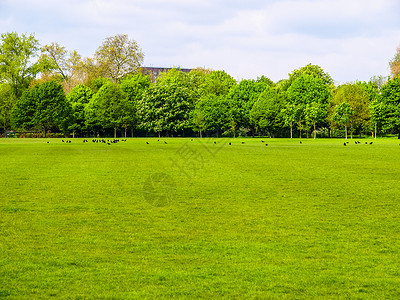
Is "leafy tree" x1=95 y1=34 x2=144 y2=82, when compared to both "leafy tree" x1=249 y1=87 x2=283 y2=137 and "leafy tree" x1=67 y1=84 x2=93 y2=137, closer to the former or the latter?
"leafy tree" x1=67 y1=84 x2=93 y2=137

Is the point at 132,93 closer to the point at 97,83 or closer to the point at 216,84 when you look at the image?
the point at 97,83

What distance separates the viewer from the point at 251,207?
1339cm

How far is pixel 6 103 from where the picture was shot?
10900cm

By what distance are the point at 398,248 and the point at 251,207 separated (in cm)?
506

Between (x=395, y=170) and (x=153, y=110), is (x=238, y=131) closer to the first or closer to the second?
(x=153, y=110)

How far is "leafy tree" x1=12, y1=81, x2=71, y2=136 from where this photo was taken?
3907 inches

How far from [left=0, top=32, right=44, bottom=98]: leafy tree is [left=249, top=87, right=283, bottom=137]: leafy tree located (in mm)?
52880

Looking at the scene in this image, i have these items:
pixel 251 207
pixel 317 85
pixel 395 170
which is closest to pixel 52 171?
pixel 251 207

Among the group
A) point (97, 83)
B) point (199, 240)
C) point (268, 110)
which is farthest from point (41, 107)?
point (199, 240)

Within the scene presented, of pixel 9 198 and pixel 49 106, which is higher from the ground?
pixel 49 106

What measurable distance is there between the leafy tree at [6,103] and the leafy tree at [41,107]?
356 inches

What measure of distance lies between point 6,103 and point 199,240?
4335 inches

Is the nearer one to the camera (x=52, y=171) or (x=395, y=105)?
(x=52, y=171)

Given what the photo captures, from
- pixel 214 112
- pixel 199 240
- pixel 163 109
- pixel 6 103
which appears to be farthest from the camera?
pixel 6 103
